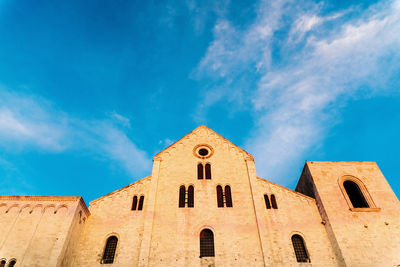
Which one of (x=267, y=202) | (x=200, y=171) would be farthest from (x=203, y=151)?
(x=267, y=202)

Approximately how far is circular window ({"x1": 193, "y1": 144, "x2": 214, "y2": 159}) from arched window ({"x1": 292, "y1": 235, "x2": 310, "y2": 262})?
9706 millimetres

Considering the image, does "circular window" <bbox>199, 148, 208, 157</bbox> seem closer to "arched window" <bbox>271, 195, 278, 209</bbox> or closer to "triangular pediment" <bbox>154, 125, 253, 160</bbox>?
"triangular pediment" <bbox>154, 125, 253, 160</bbox>

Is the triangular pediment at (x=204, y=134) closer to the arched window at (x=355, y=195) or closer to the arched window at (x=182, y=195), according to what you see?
the arched window at (x=182, y=195)

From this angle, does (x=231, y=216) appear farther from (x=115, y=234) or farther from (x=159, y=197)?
(x=115, y=234)

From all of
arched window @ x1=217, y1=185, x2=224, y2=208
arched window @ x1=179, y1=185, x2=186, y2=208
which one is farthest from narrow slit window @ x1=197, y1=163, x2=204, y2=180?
arched window @ x1=217, y1=185, x2=224, y2=208

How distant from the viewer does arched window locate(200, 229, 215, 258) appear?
17.8 metres

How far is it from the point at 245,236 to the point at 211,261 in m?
3.00

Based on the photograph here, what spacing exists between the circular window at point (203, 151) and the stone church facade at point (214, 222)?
26.1 inches

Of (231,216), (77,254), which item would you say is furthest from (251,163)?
(77,254)

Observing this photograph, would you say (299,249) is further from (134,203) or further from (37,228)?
(37,228)

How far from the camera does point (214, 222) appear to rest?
1912 cm

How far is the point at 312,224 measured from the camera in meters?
19.4

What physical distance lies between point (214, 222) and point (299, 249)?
6276mm

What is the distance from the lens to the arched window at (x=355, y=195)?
20672 mm
